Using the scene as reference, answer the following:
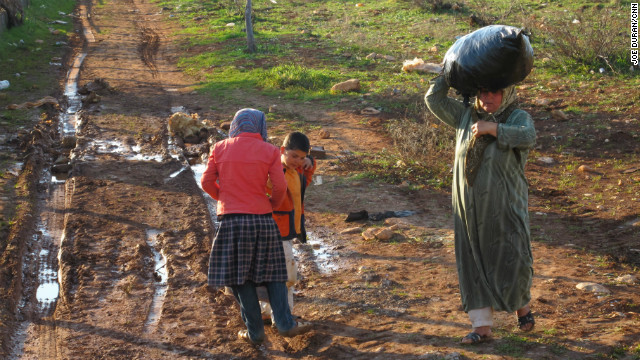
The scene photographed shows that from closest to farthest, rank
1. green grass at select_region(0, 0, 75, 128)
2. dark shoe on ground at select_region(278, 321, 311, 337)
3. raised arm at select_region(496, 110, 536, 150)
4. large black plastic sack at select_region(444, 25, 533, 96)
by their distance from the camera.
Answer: large black plastic sack at select_region(444, 25, 533, 96) < raised arm at select_region(496, 110, 536, 150) < dark shoe on ground at select_region(278, 321, 311, 337) < green grass at select_region(0, 0, 75, 128)

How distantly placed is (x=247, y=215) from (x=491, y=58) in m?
1.76

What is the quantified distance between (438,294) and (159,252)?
8.82 ft

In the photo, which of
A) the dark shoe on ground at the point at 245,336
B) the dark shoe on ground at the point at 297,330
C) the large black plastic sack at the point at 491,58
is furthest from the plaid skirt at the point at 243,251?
the large black plastic sack at the point at 491,58

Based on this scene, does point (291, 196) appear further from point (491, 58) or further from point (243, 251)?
point (491, 58)

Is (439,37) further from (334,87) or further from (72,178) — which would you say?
(72,178)

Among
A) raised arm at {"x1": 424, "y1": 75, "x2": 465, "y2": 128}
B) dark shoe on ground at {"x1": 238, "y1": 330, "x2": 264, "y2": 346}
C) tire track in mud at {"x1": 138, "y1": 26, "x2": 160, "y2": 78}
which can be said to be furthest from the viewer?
tire track in mud at {"x1": 138, "y1": 26, "x2": 160, "y2": 78}

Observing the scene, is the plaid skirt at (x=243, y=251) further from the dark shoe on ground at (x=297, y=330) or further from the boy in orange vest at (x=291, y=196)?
the dark shoe on ground at (x=297, y=330)

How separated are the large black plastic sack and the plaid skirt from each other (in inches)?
60.2

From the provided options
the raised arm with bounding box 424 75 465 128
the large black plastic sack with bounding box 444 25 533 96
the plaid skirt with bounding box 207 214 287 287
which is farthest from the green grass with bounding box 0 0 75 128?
the large black plastic sack with bounding box 444 25 533 96

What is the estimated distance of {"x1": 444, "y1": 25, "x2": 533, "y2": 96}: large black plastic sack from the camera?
347 cm

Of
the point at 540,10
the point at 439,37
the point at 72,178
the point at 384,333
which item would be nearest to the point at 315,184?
the point at 72,178

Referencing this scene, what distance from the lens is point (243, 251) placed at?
406 centimetres

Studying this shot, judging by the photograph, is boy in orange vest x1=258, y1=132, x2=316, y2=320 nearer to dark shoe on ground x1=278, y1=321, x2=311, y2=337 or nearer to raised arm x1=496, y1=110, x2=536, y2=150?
dark shoe on ground x1=278, y1=321, x2=311, y2=337

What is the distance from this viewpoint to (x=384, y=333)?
4355 mm
